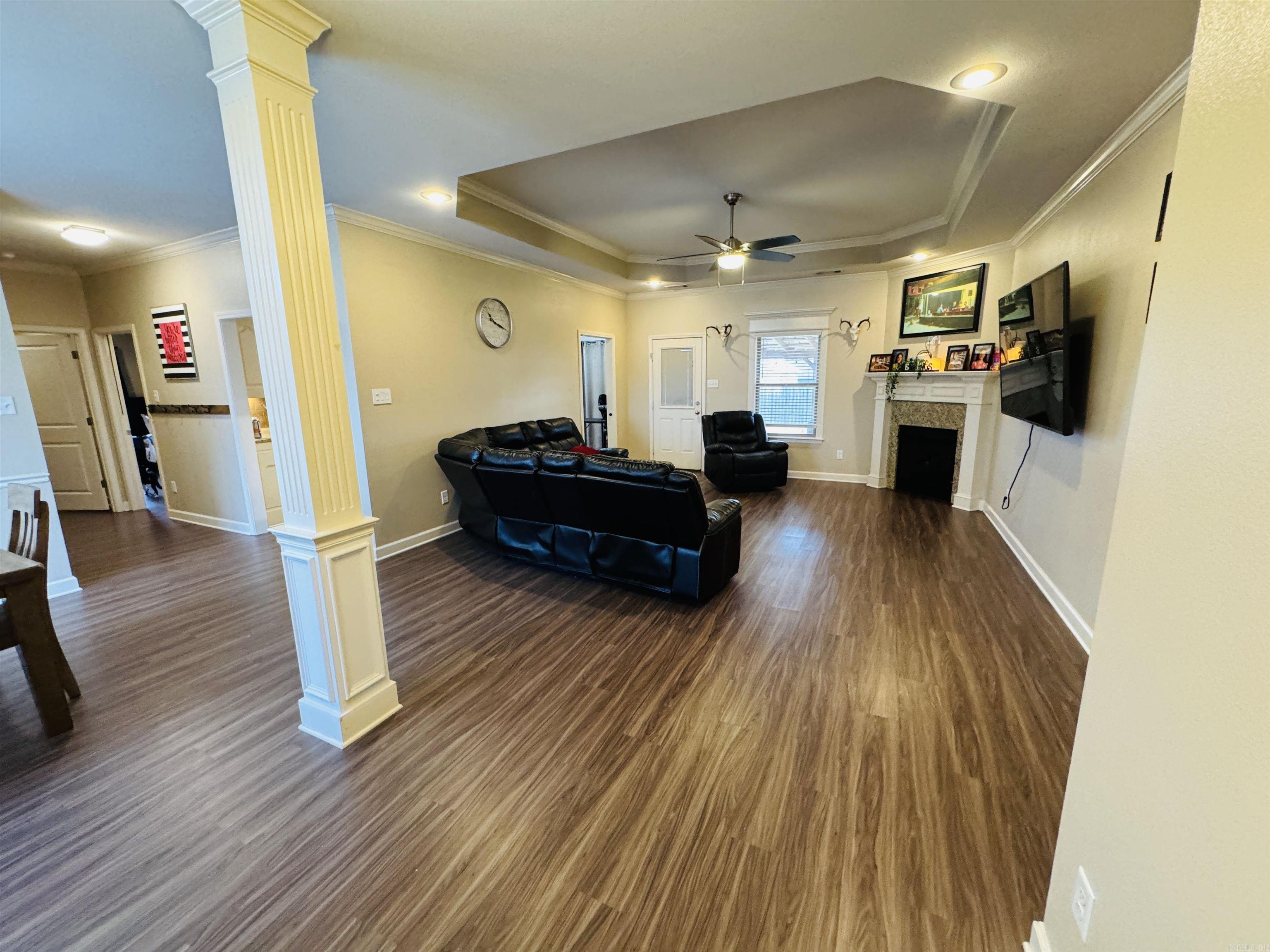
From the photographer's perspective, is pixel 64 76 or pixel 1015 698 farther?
pixel 1015 698

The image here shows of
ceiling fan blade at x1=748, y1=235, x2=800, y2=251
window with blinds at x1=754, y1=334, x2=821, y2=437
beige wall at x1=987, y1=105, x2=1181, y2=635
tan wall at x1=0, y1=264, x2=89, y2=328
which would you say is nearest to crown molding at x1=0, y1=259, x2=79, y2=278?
tan wall at x1=0, y1=264, x2=89, y2=328

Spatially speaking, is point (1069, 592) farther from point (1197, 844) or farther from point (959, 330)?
point (959, 330)

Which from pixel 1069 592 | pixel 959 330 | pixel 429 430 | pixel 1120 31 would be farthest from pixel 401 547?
pixel 959 330

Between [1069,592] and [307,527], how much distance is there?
3.95m

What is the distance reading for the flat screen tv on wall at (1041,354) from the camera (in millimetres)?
2734

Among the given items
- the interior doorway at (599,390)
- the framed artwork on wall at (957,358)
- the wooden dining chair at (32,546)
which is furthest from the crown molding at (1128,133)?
the interior doorway at (599,390)

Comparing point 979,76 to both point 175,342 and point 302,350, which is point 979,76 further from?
point 175,342

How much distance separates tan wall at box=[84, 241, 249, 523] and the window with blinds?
5.74m

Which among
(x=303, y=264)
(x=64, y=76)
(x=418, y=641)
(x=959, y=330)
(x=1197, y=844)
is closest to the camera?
(x=1197, y=844)

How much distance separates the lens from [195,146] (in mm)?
2578

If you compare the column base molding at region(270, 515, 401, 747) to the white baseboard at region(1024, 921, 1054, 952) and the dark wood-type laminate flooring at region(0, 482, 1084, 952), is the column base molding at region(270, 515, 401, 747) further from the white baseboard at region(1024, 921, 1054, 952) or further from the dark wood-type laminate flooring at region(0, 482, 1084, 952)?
the white baseboard at region(1024, 921, 1054, 952)

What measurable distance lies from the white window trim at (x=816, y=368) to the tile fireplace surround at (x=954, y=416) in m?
0.63

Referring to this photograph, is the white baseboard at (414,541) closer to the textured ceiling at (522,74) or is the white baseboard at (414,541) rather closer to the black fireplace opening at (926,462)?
the textured ceiling at (522,74)

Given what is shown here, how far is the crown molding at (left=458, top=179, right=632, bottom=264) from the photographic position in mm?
3773
